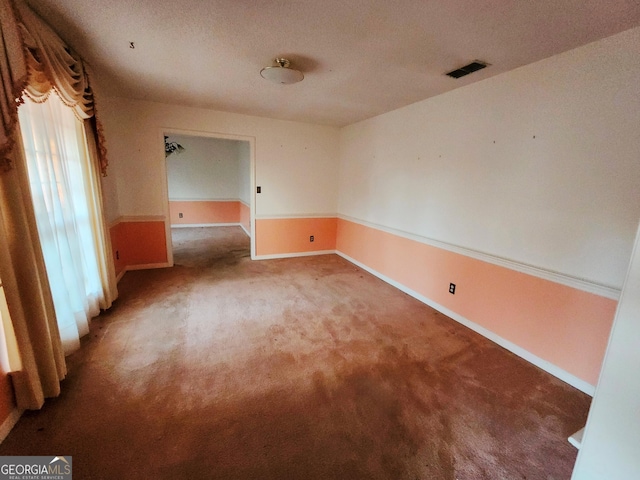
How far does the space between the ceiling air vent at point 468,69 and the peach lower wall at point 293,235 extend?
3111 millimetres

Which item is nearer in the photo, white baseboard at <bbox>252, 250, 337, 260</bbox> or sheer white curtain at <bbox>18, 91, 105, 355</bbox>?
sheer white curtain at <bbox>18, 91, 105, 355</bbox>

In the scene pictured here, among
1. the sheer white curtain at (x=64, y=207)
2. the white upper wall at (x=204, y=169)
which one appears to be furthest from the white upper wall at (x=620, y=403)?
the white upper wall at (x=204, y=169)

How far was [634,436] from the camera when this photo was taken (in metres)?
0.99

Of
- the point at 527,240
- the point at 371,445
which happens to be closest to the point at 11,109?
the point at 371,445

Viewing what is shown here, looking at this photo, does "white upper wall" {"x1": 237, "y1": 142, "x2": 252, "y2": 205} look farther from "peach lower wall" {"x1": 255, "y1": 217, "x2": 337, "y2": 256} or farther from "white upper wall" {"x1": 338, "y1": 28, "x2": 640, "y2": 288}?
"white upper wall" {"x1": 338, "y1": 28, "x2": 640, "y2": 288}

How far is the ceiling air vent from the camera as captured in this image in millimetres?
2162

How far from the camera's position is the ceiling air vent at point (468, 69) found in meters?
2.16

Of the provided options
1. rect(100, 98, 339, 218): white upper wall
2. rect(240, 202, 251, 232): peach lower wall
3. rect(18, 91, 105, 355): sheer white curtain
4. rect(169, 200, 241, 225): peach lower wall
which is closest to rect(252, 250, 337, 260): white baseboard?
rect(100, 98, 339, 218): white upper wall

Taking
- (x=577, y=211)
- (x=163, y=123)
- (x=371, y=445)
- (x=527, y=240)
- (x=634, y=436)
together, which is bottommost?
(x=371, y=445)

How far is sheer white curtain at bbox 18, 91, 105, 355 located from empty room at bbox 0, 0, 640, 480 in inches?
0.8

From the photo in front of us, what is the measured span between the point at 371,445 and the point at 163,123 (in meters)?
4.37

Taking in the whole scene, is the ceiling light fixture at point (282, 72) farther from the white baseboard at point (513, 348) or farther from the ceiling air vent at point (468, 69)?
the white baseboard at point (513, 348)

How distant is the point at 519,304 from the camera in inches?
90.6

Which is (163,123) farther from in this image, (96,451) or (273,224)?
(96,451)
